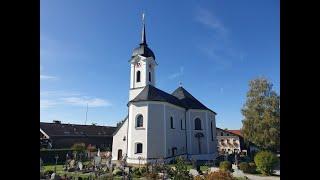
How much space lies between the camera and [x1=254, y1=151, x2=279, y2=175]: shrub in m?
22.3

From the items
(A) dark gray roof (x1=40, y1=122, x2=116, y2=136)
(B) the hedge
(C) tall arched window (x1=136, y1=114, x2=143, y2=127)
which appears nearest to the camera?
(C) tall arched window (x1=136, y1=114, x2=143, y2=127)

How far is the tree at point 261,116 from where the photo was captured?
33041 millimetres

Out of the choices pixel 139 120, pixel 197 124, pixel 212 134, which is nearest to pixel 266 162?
pixel 139 120

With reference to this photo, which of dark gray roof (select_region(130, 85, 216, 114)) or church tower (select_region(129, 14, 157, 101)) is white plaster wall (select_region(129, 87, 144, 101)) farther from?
dark gray roof (select_region(130, 85, 216, 114))

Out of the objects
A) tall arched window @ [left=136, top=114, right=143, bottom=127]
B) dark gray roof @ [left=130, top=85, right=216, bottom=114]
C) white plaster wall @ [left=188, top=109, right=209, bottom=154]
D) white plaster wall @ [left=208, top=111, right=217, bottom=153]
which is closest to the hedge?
tall arched window @ [left=136, top=114, right=143, bottom=127]

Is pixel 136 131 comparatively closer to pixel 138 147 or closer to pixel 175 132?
pixel 138 147

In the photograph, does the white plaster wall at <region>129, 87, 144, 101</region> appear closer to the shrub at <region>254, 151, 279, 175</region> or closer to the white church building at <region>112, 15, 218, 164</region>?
the white church building at <region>112, 15, 218, 164</region>

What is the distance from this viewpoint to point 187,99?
4181cm

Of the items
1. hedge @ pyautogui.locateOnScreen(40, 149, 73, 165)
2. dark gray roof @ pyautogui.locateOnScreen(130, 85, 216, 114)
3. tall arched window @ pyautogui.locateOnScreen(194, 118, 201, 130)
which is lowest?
hedge @ pyautogui.locateOnScreen(40, 149, 73, 165)

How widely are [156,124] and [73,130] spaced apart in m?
20.3

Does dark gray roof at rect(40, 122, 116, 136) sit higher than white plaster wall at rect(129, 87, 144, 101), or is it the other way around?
white plaster wall at rect(129, 87, 144, 101)

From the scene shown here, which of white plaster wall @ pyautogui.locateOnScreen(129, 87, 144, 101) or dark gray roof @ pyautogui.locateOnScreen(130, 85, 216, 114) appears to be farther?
white plaster wall @ pyautogui.locateOnScreen(129, 87, 144, 101)

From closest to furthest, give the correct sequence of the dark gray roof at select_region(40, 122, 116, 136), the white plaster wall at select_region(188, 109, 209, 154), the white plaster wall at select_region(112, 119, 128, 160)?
1. the white plaster wall at select_region(112, 119, 128, 160)
2. the white plaster wall at select_region(188, 109, 209, 154)
3. the dark gray roof at select_region(40, 122, 116, 136)
